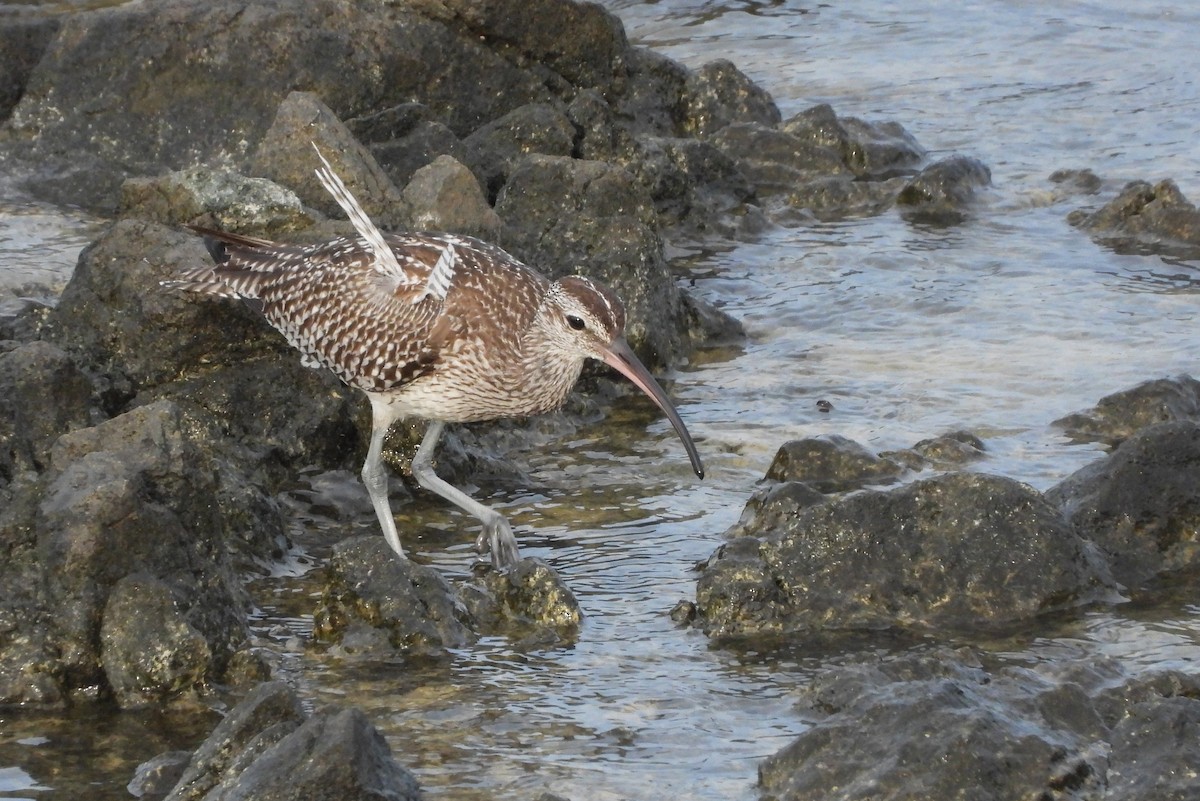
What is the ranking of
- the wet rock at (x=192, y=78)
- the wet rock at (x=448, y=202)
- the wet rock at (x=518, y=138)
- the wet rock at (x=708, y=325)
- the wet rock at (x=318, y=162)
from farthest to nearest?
1. the wet rock at (x=192, y=78)
2. the wet rock at (x=518, y=138)
3. the wet rock at (x=708, y=325)
4. the wet rock at (x=318, y=162)
5. the wet rock at (x=448, y=202)

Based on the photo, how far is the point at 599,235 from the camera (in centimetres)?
1095

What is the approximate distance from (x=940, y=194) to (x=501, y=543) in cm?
650

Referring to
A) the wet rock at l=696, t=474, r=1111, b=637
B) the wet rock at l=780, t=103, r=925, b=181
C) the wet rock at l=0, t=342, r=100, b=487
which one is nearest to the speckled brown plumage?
the wet rock at l=0, t=342, r=100, b=487

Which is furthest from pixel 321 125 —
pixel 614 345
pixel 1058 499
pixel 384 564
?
pixel 1058 499

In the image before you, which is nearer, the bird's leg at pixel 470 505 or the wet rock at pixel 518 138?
the bird's leg at pixel 470 505

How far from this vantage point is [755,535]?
8.09 metres

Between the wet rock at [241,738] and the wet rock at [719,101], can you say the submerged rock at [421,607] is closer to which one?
the wet rock at [241,738]

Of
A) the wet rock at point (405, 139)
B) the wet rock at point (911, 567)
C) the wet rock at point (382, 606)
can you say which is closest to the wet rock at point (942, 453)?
the wet rock at point (911, 567)

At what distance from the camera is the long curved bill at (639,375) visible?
8.32 m

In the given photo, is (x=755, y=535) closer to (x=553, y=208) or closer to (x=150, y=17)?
(x=553, y=208)

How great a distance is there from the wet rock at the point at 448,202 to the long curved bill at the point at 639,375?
85.4 inches

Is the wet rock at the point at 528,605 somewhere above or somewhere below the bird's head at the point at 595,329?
below

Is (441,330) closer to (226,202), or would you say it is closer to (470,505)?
(470,505)

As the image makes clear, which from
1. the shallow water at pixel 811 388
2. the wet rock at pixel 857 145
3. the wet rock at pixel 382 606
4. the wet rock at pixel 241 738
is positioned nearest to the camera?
the wet rock at pixel 241 738
